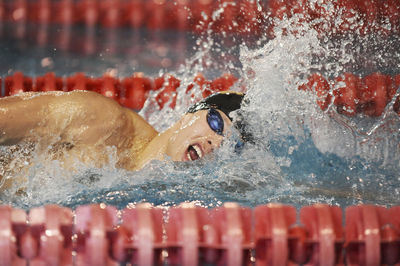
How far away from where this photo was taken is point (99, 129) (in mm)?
1714

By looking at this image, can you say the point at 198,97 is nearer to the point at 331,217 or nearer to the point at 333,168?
the point at 333,168

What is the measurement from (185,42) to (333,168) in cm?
206

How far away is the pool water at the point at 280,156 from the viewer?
1.58m

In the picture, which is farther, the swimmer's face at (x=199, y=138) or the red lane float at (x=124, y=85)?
the red lane float at (x=124, y=85)

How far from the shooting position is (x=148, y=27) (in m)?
3.83

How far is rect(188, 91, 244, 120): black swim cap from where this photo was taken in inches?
72.6

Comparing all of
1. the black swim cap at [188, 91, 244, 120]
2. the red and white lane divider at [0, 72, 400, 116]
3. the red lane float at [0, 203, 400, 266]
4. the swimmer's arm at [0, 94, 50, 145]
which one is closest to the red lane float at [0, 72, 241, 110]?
the red and white lane divider at [0, 72, 400, 116]

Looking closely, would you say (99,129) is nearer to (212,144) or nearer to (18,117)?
(18,117)

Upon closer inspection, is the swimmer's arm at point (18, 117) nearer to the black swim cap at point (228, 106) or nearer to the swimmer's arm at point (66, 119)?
the swimmer's arm at point (66, 119)

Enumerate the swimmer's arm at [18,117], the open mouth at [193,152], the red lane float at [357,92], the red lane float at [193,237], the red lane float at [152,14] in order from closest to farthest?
the red lane float at [193,237]
the swimmer's arm at [18,117]
the open mouth at [193,152]
the red lane float at [357,92]
the red lane float at [152,14]

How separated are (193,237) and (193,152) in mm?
686

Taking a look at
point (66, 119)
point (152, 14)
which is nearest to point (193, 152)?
point (66, 119)

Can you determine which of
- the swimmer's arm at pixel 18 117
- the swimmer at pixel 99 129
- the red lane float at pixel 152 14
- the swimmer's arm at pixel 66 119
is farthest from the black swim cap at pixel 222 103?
the red lane float at pixel 152 14

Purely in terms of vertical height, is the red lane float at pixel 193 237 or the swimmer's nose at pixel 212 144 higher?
the swimmer's nose at pixel 212 144
